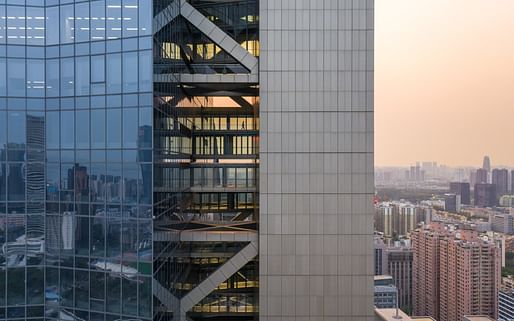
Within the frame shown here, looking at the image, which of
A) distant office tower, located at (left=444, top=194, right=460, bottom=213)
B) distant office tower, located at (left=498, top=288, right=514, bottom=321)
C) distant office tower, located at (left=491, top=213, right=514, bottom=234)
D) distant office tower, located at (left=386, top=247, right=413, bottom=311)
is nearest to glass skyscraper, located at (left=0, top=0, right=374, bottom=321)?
distant office tower, located at (left=498, top=288, right=514, bottom=321)

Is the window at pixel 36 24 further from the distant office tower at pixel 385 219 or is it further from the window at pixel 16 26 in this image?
the distant office tower at pixel 385 219

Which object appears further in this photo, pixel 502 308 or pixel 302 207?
pixel 502 308

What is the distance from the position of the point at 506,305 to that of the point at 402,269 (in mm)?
22363

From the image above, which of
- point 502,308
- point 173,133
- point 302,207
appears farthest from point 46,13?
point 502,308

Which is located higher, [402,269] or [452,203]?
[452,203]

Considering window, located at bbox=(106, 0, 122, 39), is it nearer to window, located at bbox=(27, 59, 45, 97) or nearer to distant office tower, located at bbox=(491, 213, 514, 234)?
window, located at bbox=(27, 59, 45, 97)

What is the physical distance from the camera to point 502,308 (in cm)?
6000

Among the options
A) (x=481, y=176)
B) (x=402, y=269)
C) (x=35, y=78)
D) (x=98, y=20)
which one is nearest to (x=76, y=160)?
(x=35, y=78)

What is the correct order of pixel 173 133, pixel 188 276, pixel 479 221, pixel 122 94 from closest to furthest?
pixel 122 94 < pixel 173 133 < pixel 188 276 < pixel 479 221

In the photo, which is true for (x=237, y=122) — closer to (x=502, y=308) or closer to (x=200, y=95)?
(x=200, y=95)

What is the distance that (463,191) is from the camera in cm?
7462

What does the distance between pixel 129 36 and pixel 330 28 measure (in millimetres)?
10201

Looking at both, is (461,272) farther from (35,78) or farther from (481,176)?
(35,78)

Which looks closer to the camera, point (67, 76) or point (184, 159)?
point (67, 76)
